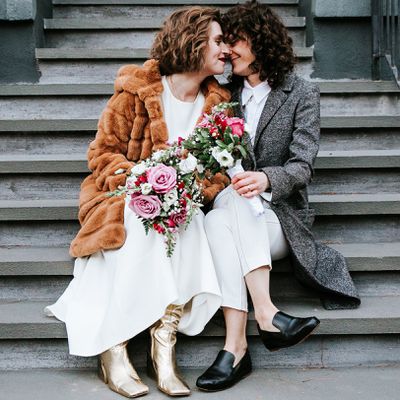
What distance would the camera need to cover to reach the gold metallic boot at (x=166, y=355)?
285 centimetres

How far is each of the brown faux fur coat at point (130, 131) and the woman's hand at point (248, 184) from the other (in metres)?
0.36

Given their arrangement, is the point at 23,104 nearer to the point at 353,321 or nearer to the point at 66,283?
the point at 66,283

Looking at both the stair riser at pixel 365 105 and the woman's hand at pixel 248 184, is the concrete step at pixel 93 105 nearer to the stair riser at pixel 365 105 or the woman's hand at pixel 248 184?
the stair riser at pixel 365 105

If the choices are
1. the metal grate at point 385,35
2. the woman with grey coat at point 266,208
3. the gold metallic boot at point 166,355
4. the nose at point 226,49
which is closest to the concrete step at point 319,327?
the woman with grey coat at point 266,208

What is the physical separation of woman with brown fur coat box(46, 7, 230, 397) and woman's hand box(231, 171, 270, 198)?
0.25 metres

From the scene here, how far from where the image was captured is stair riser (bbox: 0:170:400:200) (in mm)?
4078

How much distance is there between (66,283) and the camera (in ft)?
11.4

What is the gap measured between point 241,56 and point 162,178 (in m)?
0.88

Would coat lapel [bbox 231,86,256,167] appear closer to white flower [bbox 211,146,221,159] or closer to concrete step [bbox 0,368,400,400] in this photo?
white flower [bbox 211,146,221,159]

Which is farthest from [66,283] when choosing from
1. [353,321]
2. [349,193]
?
[349,193]

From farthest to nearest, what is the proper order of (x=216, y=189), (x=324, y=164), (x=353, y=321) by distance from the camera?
(x=324, y=164), (x=216, y=189), (x=353, y=321)

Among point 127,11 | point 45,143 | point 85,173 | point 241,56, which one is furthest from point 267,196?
point 127,11

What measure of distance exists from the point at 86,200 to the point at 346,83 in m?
2.33

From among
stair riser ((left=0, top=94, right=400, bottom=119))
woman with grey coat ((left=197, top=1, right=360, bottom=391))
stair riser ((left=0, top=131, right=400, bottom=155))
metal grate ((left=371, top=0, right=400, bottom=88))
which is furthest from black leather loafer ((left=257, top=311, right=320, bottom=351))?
metal grate ((left=371, top=0, right=400, bottom=88))
